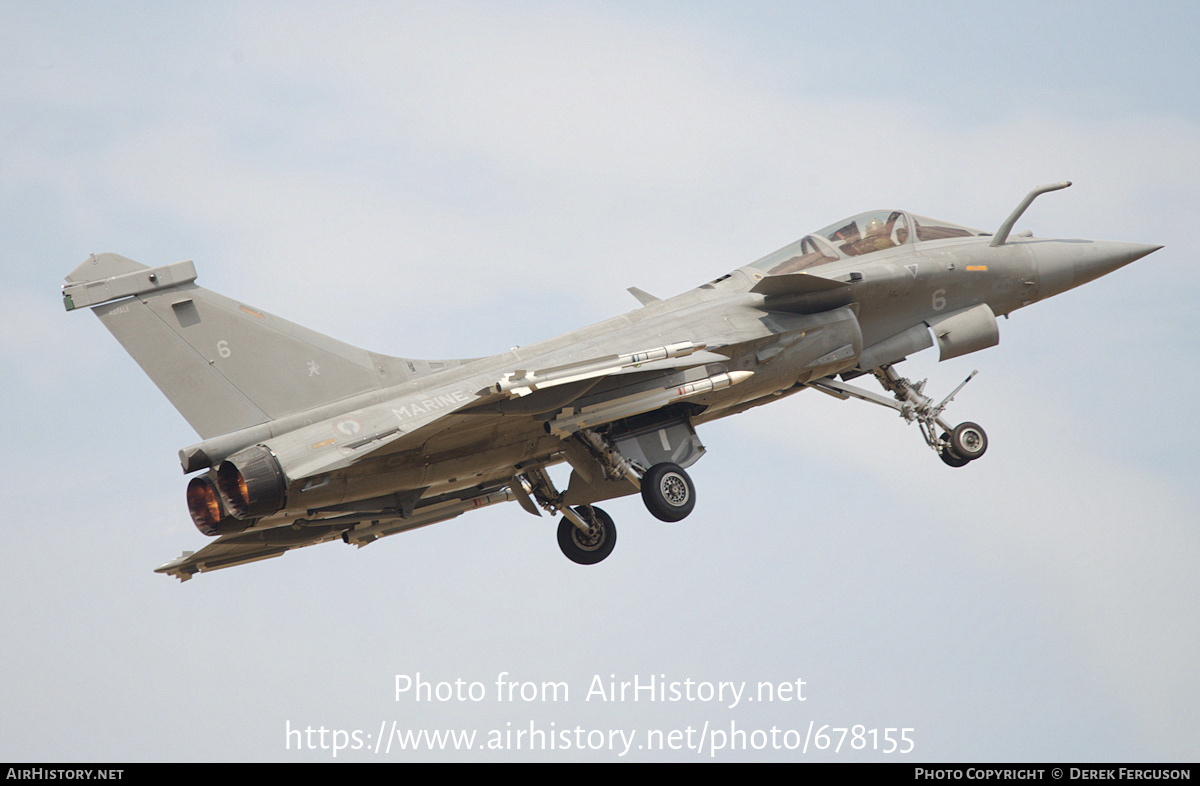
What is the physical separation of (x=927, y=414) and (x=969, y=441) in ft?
2.12

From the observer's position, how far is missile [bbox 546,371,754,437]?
1638 cm

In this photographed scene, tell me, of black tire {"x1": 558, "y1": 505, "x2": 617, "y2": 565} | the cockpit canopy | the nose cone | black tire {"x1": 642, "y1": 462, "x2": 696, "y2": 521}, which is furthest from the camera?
the nose cone

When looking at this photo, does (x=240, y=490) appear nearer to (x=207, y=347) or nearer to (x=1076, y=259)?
(x=207, y=347)

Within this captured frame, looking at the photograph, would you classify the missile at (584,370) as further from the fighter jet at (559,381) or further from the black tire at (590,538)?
the black tire at (590,538)

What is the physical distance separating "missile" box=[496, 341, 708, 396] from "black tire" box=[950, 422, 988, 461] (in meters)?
4.05

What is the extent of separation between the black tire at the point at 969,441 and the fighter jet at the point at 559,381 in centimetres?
2

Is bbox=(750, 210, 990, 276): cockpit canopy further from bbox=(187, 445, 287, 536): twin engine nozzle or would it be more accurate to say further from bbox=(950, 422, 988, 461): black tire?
bbox=(187, 445, 287, 536): twin engine nozzle

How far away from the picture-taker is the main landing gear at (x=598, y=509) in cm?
1675

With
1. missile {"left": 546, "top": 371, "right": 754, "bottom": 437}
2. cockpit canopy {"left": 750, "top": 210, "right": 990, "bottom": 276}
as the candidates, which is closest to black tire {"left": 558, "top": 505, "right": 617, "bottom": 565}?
missile {"left": 546, "top": 371, "right": 754, "bottom": 437}

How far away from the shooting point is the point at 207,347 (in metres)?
15.6

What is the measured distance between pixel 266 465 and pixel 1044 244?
1118 cm

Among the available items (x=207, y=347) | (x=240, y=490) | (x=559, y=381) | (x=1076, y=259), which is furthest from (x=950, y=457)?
(x=207, y=347)

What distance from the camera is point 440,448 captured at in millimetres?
15969

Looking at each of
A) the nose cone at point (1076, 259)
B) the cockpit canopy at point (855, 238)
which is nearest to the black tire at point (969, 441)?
the nose cone at point (1076, 259)
